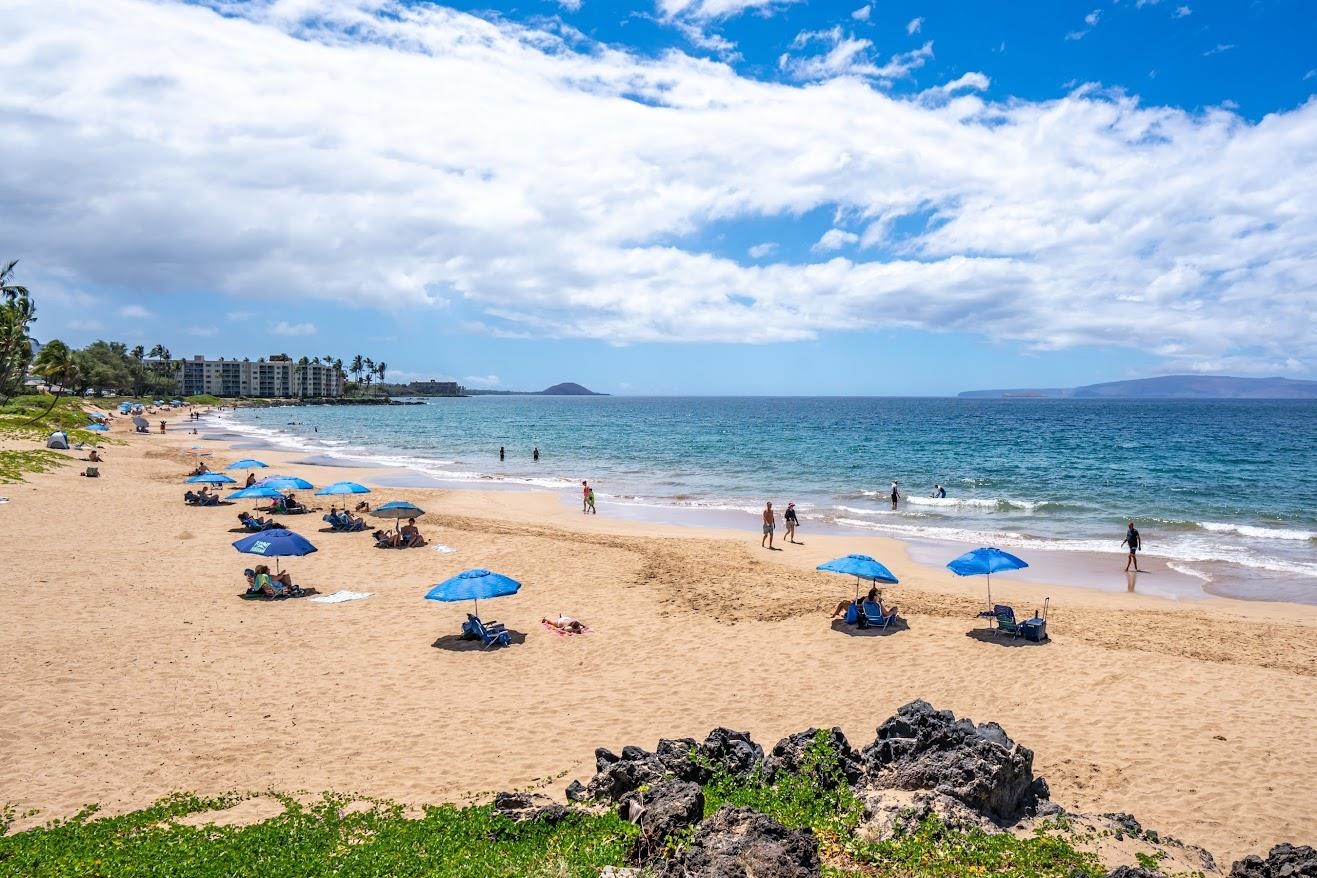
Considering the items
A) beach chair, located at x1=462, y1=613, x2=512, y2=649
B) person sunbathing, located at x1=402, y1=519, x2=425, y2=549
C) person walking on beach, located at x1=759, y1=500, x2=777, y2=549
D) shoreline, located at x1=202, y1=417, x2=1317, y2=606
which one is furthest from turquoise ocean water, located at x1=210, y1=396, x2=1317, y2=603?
beach chair, located at x1=462, y1=613, x2=512, y2=649

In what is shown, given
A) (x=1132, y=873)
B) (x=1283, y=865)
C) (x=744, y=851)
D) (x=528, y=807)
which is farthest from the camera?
(x=528, y=807)

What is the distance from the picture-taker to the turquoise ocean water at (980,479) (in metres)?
29.2

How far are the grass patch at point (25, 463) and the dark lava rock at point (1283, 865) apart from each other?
42.8 meters

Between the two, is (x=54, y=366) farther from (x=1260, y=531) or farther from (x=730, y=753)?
(x=1260, y=531)

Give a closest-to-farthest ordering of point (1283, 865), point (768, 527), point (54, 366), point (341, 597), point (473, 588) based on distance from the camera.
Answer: point (1283, 865) < point (473, 588) < point (341, 597) < point (768, 527) < point (54, 366)

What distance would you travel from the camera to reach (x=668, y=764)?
8750 millimetres

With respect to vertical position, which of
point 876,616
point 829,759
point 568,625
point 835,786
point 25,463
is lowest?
point 568,625

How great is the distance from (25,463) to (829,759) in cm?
4498

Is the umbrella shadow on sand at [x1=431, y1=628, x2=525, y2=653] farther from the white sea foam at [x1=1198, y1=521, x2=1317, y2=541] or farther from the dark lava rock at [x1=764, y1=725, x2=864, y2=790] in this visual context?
the white sea foam at [x1=1198, y1=521, x2=1317, y2=541]

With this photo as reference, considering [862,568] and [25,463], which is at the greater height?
[862,568]

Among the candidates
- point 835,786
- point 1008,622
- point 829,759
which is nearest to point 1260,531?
point 1008,622

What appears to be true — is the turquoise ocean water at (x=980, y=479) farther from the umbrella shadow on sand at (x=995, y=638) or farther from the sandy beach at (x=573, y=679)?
the umbrella shadow on sand at (x=995, y=638)

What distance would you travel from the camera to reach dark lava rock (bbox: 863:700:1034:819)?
795 centimetres

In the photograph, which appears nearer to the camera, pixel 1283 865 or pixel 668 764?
pixel 1283 865
